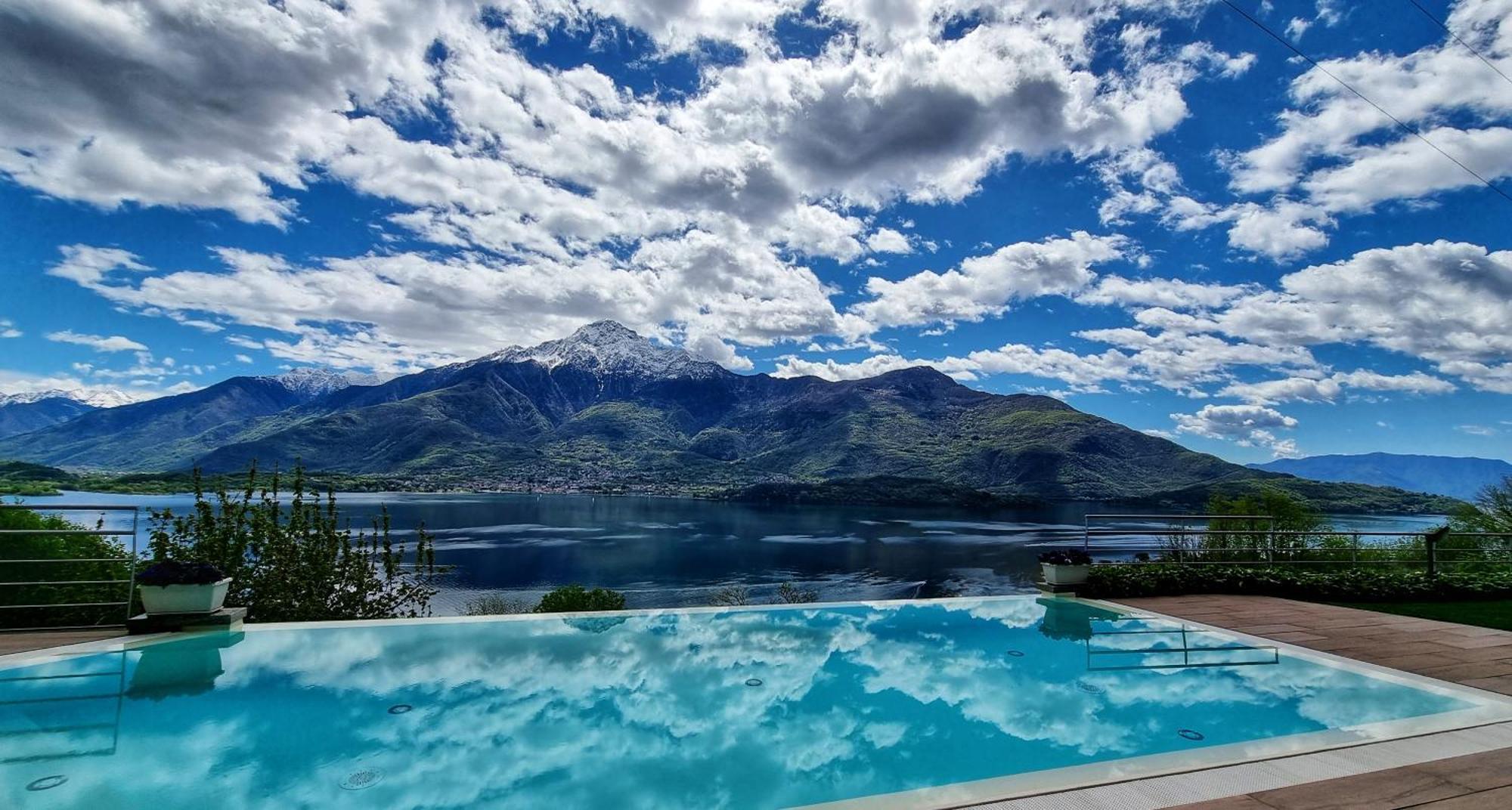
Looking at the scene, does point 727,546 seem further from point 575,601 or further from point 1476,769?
point 1476,769

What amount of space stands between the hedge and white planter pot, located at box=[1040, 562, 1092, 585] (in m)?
0.09

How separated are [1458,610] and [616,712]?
973 centimetres

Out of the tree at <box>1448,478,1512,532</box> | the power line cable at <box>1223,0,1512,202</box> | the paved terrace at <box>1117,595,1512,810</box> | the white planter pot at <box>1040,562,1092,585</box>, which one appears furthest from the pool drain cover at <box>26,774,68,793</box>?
the tree at <box>1448,478,1512,532</box>

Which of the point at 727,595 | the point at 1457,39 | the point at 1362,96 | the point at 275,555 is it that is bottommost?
the point at 727,595

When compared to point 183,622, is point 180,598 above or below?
above

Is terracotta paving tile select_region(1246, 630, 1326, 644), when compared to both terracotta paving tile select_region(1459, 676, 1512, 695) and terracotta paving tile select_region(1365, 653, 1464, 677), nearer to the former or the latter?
terracotta paving tile select_region(1365, 653, 1464, 677)

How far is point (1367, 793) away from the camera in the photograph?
2848 mm

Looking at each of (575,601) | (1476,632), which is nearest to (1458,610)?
(1476,632)

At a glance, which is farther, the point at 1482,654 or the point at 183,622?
the point at 183,622

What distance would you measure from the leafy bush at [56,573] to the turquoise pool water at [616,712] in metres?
1.59

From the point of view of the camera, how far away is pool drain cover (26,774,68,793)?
10.4ft

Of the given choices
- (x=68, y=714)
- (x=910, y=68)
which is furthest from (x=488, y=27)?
(x=68, y=714)

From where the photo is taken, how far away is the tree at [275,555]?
7.39 metres

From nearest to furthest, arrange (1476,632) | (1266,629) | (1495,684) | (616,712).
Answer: (616,712) → (1495,684) → (1476,632) → (1266,629)
